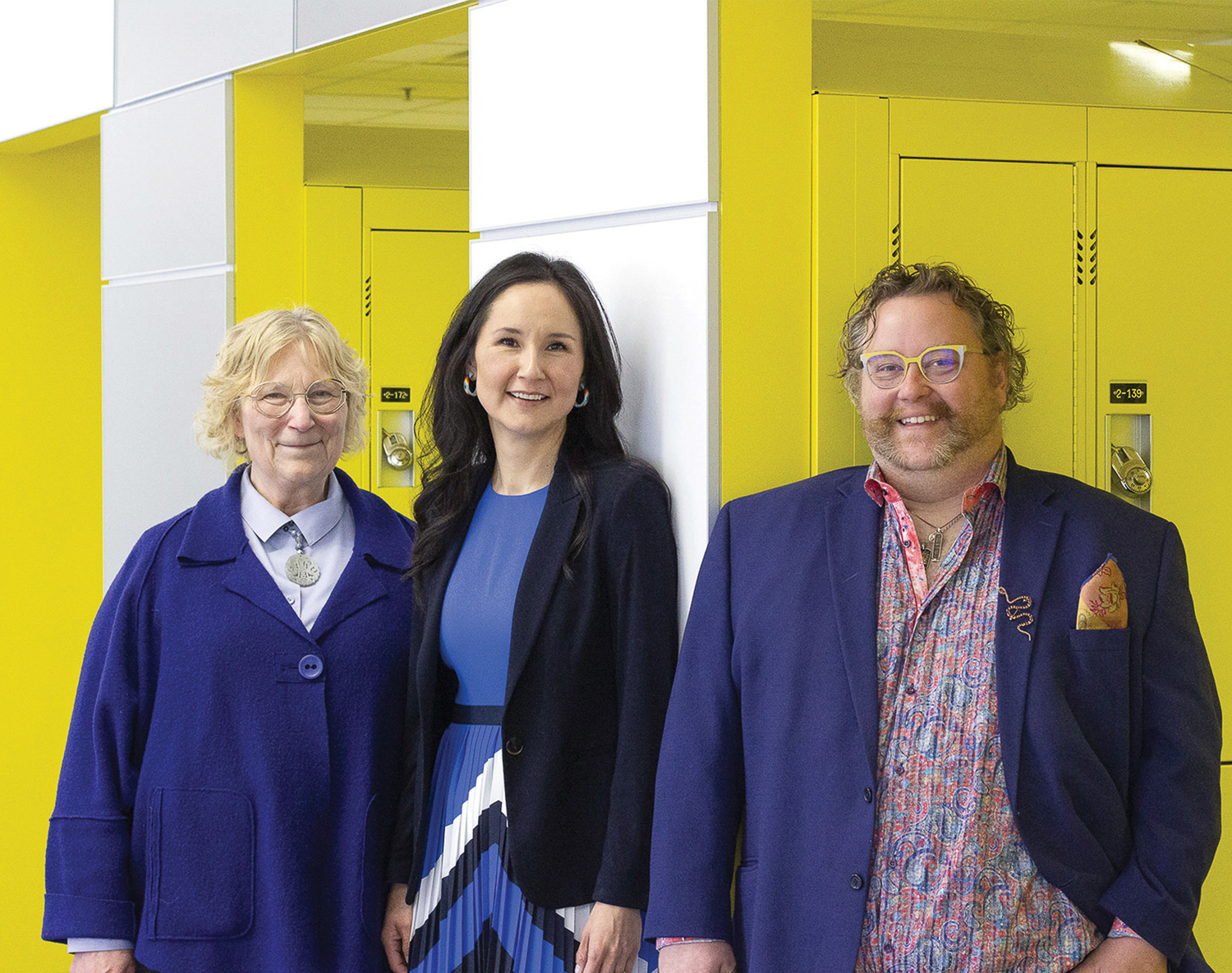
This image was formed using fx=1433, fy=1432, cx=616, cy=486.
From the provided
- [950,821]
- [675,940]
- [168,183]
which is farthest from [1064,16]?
[675,940]

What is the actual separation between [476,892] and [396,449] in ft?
10.5

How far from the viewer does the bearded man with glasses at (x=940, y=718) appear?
6.90 ft

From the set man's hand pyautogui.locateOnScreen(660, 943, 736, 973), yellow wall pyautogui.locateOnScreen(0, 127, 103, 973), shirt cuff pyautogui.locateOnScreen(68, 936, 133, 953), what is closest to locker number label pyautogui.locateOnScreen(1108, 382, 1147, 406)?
man's hand pyautogui.locateOnScreen(660, 943, 736, 973)

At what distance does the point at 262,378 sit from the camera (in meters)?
2.67

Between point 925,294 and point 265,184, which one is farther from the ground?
point 265,184

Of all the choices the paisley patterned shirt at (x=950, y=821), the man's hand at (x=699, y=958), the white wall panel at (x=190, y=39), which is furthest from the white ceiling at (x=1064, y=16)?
the man's hand at (x=699, y=958)

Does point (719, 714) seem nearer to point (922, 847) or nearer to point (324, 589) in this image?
point (922, 847)

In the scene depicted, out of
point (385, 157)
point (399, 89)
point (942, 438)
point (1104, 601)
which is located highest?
point (399, 89)

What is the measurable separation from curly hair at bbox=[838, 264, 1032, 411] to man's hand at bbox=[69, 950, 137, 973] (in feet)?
5.27

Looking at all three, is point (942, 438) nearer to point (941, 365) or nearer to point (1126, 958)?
point (941, 365)

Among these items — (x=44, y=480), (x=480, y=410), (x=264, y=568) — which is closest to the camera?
(x=264, y=568)

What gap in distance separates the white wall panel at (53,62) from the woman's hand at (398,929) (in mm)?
3258

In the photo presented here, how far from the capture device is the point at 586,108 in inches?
117

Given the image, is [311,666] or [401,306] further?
[401,306]
